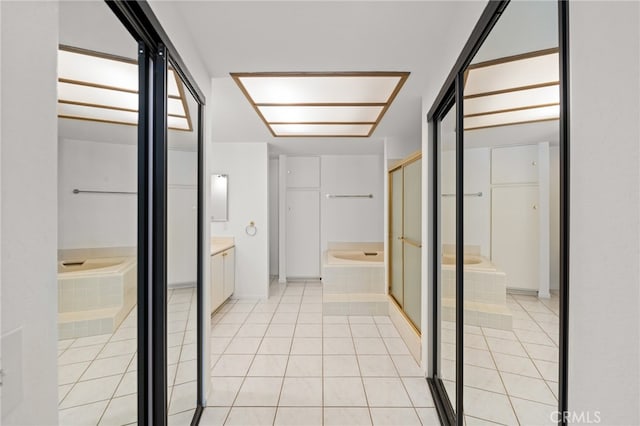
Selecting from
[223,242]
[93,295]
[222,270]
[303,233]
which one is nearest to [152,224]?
[93,295]

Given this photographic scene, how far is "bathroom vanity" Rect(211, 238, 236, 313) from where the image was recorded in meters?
3.66

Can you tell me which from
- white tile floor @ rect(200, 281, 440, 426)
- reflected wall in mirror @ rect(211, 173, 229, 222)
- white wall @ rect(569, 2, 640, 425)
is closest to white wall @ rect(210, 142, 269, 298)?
reflected wall in mirror @ rect(211, 173, 229, 222)

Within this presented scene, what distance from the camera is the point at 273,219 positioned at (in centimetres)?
577

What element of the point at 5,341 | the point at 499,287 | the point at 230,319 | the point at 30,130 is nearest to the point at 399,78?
the point at 499,287

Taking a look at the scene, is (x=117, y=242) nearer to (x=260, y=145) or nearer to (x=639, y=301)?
(x=639, y=301)

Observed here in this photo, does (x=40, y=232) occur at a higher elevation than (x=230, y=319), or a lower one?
higher

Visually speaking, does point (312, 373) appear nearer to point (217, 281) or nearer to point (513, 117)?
point (217, 281)

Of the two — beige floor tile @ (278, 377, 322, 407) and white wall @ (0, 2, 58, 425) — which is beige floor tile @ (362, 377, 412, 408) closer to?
beige floor tile @ (278, 377, 322, 407)

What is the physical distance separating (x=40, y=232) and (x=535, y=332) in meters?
1.26

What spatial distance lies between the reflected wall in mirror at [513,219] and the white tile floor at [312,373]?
2.58 ft

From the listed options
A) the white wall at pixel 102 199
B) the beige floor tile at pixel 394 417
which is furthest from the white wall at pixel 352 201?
the white wall at pixel 102 199

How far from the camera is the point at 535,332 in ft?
3.06
